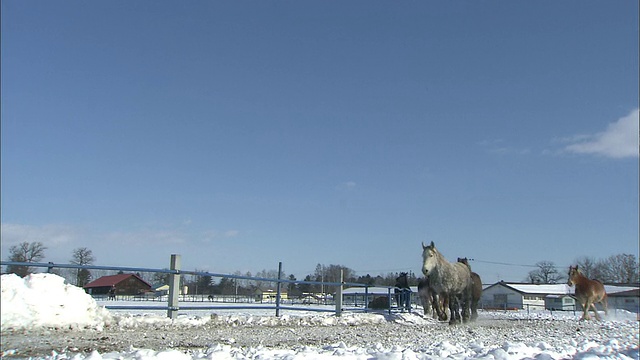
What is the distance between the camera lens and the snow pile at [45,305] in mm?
6820

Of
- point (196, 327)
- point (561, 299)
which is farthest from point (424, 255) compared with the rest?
point (561, 299)

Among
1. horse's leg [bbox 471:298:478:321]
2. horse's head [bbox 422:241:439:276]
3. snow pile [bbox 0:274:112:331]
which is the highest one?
horse's head [bbox 422:241:439:276]

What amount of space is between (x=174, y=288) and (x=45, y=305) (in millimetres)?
2542

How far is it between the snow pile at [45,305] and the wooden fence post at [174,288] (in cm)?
138

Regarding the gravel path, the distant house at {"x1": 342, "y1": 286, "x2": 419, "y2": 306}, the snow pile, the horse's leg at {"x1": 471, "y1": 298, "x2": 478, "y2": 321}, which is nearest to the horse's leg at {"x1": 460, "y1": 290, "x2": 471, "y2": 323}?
the horse's leg at {"x1": 471, "y1": 298, "x2": 478, "y2": 321}

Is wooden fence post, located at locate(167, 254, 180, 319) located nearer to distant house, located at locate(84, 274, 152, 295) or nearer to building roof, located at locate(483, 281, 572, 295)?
distant house, located at locate(84, 274, 152, 295)

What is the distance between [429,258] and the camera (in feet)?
44.1

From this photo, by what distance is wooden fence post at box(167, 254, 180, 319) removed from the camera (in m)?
9.23

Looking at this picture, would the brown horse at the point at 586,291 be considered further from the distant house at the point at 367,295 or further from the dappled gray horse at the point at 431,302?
the dappled gray horse at the point at 431,302

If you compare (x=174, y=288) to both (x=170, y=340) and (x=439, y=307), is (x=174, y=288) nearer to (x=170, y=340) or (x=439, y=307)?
(x=170, y=340)

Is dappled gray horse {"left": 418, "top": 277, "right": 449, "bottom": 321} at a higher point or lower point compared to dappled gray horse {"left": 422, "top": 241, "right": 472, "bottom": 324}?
lower

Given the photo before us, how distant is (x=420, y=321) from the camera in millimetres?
14086

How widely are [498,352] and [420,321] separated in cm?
Answer: 851

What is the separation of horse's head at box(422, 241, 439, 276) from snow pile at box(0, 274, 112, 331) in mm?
7922
